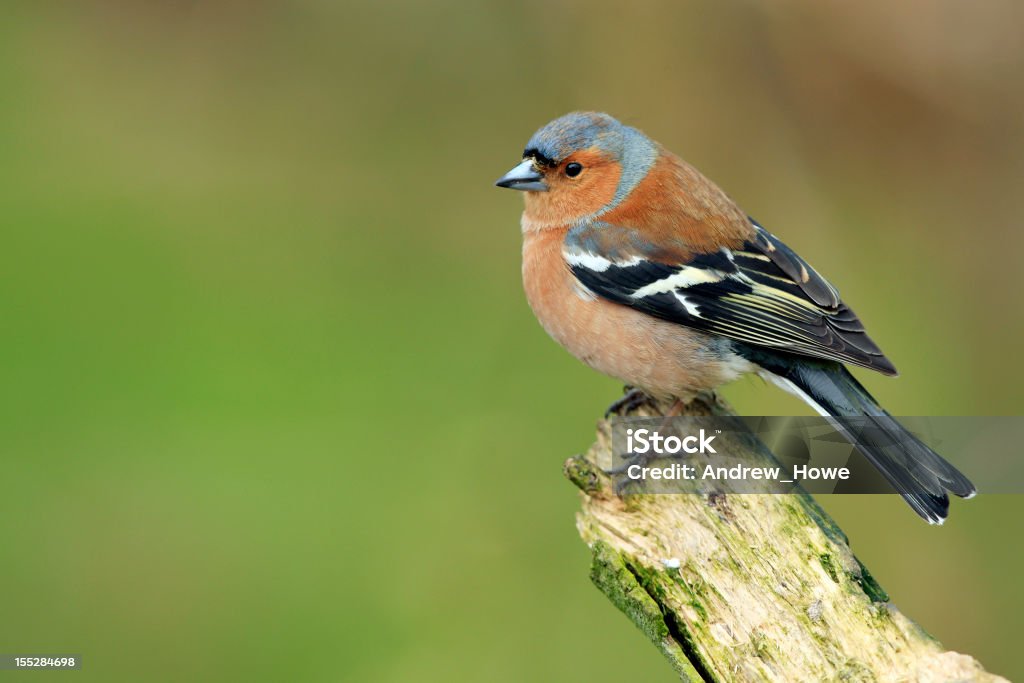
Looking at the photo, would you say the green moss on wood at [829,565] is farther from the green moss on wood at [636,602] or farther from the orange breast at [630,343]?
the orange breast at [630,343]

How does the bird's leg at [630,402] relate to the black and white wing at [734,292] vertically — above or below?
below

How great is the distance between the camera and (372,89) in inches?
301

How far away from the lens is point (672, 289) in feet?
11.8

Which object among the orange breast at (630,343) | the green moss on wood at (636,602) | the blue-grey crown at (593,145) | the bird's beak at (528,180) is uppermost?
the blue-grey crown at (593,145)

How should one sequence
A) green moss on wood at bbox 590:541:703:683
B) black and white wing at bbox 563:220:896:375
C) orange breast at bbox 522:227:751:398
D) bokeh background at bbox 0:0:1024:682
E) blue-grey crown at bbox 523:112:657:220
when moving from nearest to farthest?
green moss on wood at bbox 590:541:703:683, black and white wing at bbox 563:220:896:375, orange breast at bbox 522:227:751:398, blue-grey crown at bbox 523:112:657:220, bokeh background at bbox 0:0:1024:682

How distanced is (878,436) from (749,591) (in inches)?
37.2

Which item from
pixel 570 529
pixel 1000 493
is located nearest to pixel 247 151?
pixel 570 529

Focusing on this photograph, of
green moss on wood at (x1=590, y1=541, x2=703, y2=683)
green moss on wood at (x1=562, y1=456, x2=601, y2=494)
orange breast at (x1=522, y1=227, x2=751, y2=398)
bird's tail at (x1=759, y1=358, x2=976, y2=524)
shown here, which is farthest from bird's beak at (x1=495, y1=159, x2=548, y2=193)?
green moss on wood at (x1=590, y1=541, x2=703, y2=683)

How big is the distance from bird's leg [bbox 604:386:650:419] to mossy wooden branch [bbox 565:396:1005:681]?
1012 mm

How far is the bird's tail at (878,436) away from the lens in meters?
3.10

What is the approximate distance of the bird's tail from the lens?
3.10m

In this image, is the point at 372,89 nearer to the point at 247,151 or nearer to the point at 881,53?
the point at 247,151

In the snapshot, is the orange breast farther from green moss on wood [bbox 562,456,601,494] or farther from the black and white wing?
green moss on wood [bbox 562,456,601,494]

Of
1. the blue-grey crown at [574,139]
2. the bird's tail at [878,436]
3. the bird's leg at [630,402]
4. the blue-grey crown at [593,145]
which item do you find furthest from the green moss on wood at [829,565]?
the blue-grey crown at [574,139]
